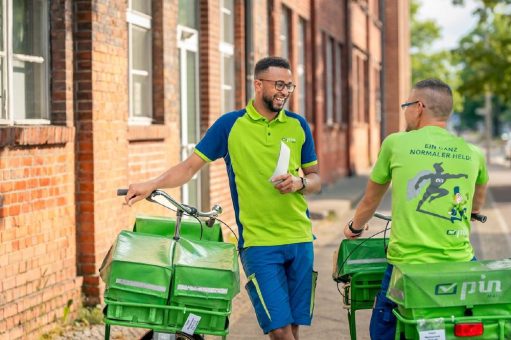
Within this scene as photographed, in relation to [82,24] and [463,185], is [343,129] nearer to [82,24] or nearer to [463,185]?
[82,24]

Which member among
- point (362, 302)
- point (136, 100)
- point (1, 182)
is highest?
point (136, 100)

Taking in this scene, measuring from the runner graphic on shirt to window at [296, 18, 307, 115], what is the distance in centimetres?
1819

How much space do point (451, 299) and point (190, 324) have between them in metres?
1.13

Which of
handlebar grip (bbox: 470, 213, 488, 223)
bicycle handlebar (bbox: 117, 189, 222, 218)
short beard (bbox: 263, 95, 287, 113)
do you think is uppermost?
short beard (bbox: 263, 95, 287, 113)

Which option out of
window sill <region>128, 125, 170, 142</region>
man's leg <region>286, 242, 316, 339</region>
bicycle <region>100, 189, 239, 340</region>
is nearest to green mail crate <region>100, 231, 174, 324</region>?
bicycle <region>100, 189, 239, 340</region>

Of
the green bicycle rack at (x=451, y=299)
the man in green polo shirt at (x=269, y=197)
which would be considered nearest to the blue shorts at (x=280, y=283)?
the man in green polo shirt at (x=269, y=197)

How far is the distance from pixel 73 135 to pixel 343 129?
21.8 metres

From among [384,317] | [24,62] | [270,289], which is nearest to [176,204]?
[270,289]

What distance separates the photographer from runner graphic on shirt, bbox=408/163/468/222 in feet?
16.4

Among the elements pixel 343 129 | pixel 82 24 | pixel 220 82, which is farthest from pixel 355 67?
pixel 82 24

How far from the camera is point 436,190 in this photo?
5.00m

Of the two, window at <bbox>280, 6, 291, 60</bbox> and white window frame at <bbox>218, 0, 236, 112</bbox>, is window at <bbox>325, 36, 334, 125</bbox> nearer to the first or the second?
window at <bbox>280, 6, 291, 60</bbox>

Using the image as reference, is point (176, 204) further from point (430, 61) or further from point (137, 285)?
point (430, 61)

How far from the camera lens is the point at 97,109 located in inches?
357
